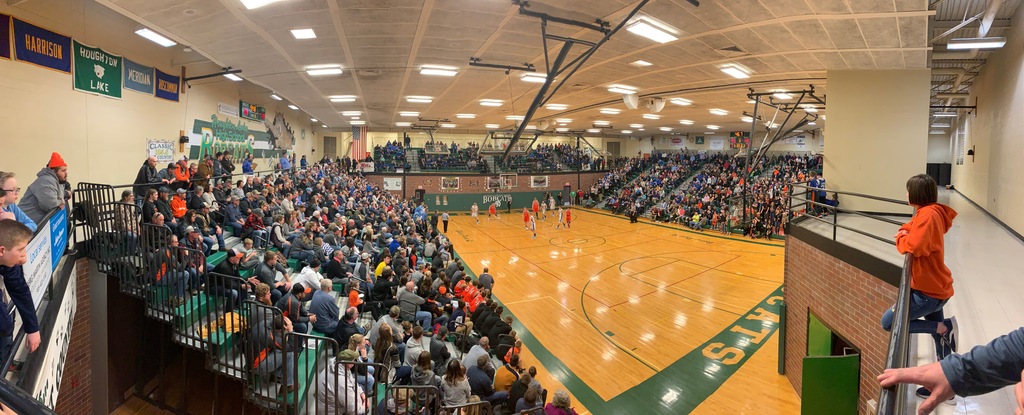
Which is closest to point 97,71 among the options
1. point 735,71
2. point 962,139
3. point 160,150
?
point 160,150

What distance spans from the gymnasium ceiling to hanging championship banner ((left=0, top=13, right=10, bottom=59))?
1.87 m

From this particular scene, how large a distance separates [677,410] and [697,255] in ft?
38.0

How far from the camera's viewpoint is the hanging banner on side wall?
35.8 metres

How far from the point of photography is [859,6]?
5859 mm

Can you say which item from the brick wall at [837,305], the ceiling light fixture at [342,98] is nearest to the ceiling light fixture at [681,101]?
the brick wall at [837,305]

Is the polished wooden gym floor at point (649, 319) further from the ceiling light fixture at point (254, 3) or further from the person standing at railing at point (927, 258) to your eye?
the ceiling light fixture at point (254, 3)

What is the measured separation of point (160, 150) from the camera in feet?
34.3

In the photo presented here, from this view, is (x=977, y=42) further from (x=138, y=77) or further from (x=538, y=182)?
(x=538, y=182)

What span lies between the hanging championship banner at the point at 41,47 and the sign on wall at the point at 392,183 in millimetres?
22843

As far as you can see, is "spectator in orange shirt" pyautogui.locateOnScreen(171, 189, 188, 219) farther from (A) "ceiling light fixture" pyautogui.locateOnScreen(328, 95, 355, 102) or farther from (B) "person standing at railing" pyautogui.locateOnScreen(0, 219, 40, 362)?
(A) "ceiling light fixture" pyautogui.locateOnScreen(328, 95, 355, 102)

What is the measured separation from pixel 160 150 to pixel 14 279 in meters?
9.74

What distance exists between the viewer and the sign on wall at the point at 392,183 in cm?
3025

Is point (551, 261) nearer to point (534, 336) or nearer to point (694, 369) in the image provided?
point (534, 336)

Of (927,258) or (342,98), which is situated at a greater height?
(342,98)
